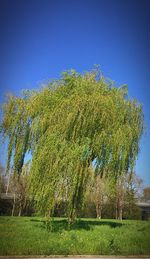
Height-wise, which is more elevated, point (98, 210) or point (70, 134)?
point (70, 134)

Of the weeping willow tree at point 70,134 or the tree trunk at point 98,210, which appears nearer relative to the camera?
the weeping willow tree at point 70,134

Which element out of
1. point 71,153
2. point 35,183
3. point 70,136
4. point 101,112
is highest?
point 101,112

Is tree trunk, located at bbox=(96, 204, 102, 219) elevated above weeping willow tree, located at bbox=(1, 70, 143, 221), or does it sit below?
below

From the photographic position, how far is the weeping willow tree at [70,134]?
1161 centimetres

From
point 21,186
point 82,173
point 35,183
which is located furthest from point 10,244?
point 21,186

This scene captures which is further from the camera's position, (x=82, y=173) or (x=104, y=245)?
(x=82, y=173)

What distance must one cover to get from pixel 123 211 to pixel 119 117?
30837 mm

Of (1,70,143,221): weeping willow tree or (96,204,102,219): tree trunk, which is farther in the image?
(96,204,102,219): tree trunk

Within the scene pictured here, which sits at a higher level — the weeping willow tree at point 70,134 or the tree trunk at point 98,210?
the weeping willow tree at point 70,134

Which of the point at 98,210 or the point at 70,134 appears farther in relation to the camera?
the point at 98,210

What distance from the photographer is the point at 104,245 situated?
9.24 meters

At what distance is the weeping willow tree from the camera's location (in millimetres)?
11607

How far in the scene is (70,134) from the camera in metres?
12.4

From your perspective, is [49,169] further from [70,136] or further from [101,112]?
[101,112]
